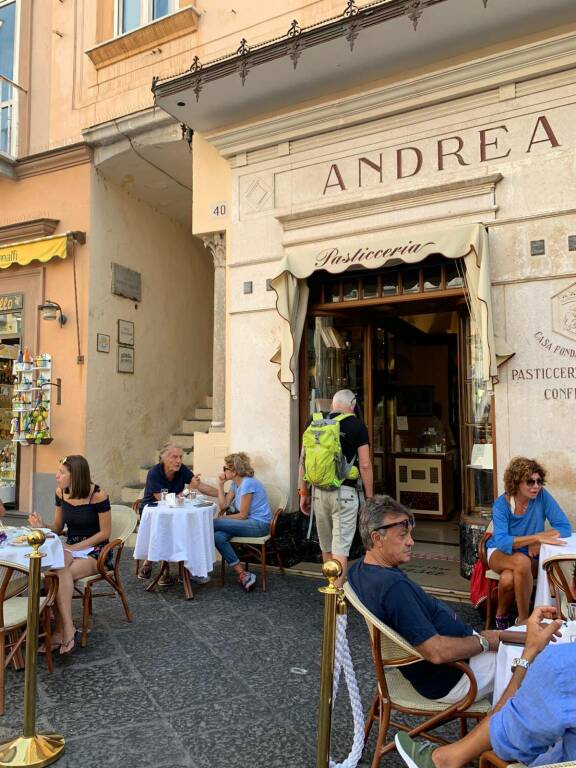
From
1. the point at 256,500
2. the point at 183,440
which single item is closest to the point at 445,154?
the point at 256,500

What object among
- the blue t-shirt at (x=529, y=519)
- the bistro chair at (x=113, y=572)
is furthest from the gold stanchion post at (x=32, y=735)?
the blue t-shirt at (x=529, y=519)

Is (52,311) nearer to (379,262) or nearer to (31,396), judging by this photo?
(31,396)

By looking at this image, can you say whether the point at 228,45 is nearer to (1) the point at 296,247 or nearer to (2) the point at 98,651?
(1) the point at 296,247

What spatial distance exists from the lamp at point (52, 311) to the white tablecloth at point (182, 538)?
158 inches

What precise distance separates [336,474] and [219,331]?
2.68m

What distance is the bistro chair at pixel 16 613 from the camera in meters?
3.25

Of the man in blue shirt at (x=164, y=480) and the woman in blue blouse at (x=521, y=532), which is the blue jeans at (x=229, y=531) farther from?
the woman in blue blouse at (x=521, y=532)

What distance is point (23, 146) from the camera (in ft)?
27.8

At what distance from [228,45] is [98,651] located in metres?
6.31

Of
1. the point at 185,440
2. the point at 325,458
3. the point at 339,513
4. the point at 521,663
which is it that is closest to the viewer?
the point at 521,663

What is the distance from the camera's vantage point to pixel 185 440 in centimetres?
884

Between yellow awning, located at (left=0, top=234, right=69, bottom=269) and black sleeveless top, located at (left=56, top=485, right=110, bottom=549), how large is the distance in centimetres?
460

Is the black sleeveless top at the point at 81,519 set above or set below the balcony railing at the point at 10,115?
below

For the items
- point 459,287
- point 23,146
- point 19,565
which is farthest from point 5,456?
point 459,287
